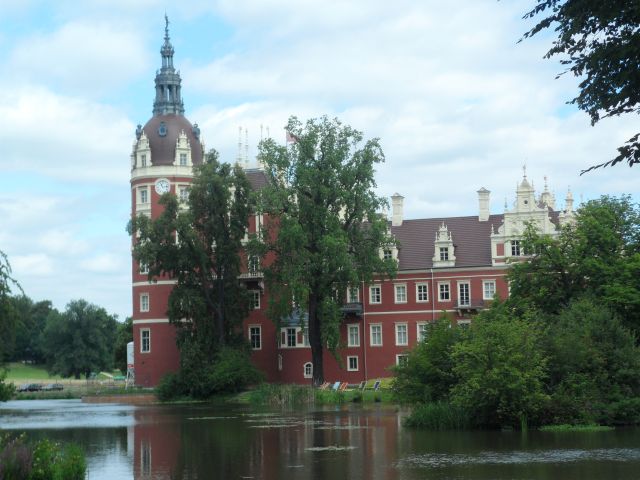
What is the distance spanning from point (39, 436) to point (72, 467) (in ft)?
51.3

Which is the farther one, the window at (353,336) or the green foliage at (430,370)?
the window at (353,336)

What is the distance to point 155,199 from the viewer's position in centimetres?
7488

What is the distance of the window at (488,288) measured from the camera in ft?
228

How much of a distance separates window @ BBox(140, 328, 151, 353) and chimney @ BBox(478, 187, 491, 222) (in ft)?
82.0

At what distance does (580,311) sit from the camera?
3850 cm

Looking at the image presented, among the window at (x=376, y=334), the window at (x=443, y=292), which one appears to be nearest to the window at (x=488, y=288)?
the window at (x=443, y=292)

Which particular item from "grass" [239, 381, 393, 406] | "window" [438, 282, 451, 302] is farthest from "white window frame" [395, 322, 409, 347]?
"grass" [239, 381, 393, 406]

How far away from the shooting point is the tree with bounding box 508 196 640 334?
1877 inches

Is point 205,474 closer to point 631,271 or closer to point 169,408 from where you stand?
point 631,271

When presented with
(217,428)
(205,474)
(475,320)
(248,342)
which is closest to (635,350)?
(475,320)

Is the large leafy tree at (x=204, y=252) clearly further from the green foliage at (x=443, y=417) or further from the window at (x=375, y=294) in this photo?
the green foliage at (x=443, y=417)

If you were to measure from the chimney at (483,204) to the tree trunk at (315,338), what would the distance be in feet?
51.0

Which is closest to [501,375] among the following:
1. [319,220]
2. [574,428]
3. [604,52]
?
[574,428]

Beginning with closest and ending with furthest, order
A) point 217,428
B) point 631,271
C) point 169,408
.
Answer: point 217,428 < point 631,271 < point 169,408
